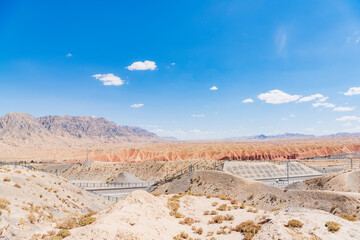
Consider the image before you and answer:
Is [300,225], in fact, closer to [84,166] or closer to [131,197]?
[131,197]

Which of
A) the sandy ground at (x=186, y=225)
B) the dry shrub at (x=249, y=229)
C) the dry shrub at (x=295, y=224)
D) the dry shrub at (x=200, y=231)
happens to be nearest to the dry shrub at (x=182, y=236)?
the sandy ground at (x=186, y=225)

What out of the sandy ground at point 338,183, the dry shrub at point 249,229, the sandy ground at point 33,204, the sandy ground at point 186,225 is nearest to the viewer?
A: the sandy ground at point 186,225

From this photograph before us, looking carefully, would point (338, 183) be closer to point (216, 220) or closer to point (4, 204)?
point (216, 220)

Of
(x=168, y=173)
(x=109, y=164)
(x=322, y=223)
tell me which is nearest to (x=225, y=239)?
(x=322, y=223)

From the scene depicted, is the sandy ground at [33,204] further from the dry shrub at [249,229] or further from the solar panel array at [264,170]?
the solar panel array at [264,170]

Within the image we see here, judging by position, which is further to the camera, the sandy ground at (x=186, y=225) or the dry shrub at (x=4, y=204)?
the dry shrub at (x=4, y=204)
